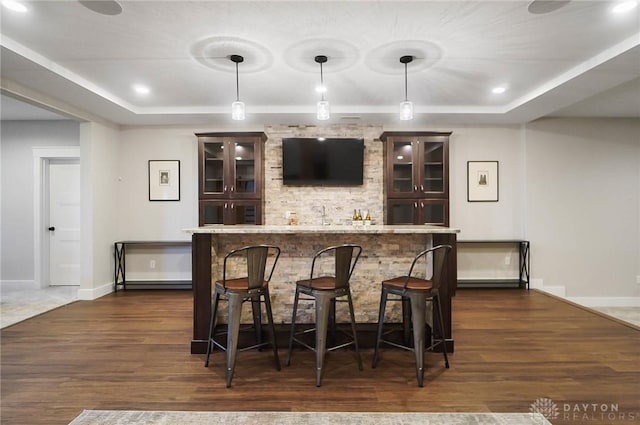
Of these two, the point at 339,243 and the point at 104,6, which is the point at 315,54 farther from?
the point at 339,243

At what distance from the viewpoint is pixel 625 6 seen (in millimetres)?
2248

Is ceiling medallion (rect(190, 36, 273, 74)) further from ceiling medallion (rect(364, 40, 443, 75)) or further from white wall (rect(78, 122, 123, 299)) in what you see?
white wall (rect(78, 122, 123, 299))

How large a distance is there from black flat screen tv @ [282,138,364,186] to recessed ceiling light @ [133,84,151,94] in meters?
1.82

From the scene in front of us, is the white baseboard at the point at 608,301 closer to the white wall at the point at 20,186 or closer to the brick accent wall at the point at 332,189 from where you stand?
the brick accent wall at the point at 332,189

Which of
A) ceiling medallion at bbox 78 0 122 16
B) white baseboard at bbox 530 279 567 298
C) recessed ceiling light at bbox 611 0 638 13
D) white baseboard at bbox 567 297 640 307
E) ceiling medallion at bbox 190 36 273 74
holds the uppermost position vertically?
ceiling medallion at bbox 190 36 273 74

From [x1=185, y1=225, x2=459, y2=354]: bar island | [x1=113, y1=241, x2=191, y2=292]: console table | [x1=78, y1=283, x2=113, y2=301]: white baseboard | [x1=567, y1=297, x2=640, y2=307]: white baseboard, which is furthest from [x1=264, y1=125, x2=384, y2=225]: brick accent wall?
[x1=567, y1=297, x2=640, y2=307]: white baseboard

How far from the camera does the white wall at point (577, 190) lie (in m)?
5.07

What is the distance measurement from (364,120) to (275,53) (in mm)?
2146

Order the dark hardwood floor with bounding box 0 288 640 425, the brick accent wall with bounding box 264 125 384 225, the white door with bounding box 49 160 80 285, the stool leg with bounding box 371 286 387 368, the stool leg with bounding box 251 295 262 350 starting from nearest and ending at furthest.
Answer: the dark hardwood floor with bounding box 0 288 640 425
the stool leg with bounding box 371 286 387 368
the stool leg with bounding box 251 295 262 350
the brick accent wall with bounding box 264 125 384 225
the white door with bounding box 49 160 80 285

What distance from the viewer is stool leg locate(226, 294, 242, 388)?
7.42ft

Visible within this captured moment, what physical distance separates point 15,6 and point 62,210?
13.0ft

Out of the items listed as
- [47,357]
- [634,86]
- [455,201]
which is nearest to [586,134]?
[634,86]

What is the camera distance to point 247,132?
185 inches

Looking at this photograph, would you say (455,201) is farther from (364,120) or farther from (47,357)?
(47,357)
